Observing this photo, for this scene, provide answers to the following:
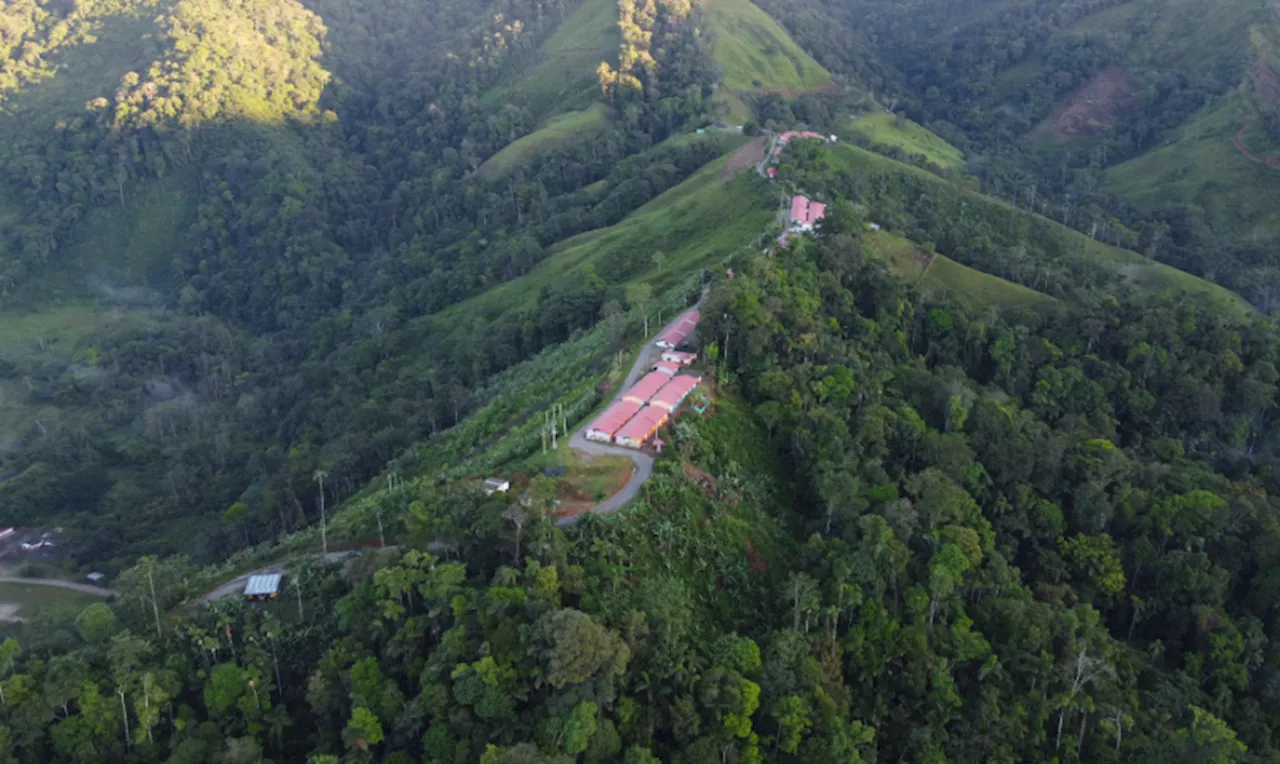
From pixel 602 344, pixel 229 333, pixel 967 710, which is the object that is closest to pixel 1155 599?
pixel 967 710

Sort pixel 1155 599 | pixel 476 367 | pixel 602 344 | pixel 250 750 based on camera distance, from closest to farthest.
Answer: pixel 250 750, pixel 1155 599, pixel 602 344, pixel 476 367

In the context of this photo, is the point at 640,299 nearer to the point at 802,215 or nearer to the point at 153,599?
the point at 802,215

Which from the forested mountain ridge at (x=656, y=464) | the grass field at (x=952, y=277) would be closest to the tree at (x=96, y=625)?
the forested mountain ridge at (x=656, y=464)

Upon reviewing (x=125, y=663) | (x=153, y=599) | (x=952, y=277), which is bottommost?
(x=952, y=277)

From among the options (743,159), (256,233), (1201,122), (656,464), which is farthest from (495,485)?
(1201,122)

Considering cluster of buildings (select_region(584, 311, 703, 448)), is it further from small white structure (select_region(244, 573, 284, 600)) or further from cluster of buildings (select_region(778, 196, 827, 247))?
cluster of buildings (select_region(778, 196, 827, 247))

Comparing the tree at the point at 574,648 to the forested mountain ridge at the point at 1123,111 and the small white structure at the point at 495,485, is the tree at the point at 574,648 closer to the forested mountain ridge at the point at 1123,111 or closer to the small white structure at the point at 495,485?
the small white structure at the point at 495,485

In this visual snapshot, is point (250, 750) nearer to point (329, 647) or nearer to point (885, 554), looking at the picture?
point (329, 647)
